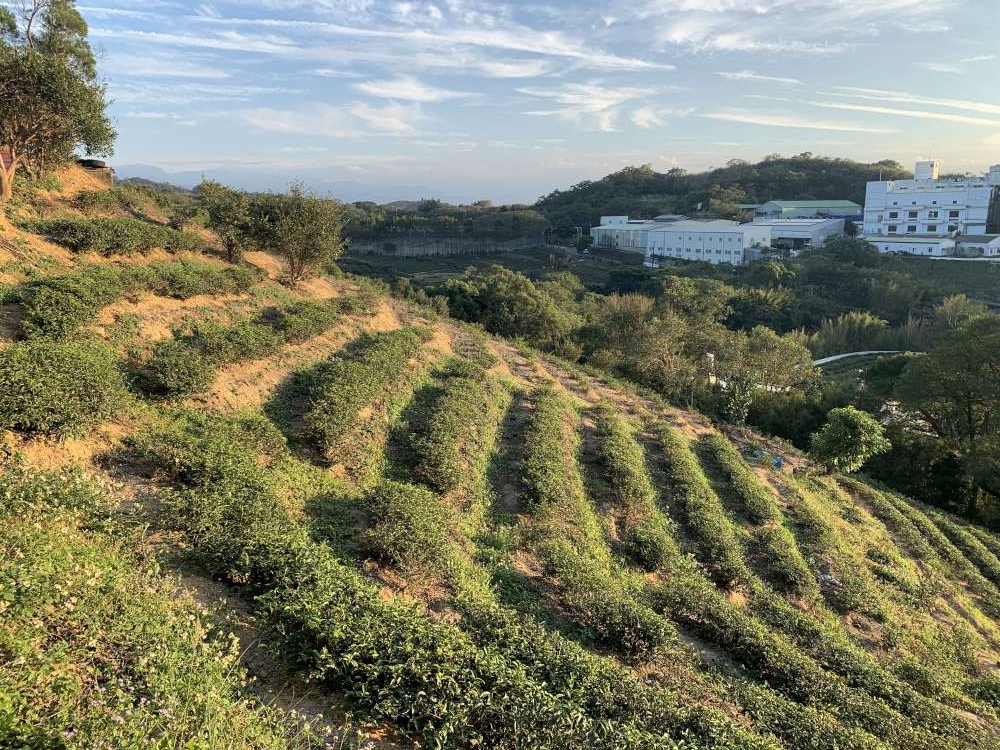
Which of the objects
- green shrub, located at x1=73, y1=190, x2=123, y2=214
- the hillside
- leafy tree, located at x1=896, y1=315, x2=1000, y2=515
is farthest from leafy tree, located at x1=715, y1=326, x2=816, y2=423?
green shrub, located at x1=73, y1=190, x2=123, y2=214

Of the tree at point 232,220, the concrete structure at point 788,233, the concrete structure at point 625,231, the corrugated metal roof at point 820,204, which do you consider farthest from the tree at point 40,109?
the corrugated metal roof at point 820,204

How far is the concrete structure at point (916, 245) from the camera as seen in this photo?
65875 millimetres

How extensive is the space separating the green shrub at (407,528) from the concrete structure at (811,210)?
103 meters

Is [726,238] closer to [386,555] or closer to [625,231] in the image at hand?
[625,231]

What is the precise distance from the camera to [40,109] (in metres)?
13.5

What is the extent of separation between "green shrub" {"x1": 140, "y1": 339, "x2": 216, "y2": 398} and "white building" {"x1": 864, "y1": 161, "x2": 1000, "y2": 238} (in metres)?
91.1

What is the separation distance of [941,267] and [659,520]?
69.2m

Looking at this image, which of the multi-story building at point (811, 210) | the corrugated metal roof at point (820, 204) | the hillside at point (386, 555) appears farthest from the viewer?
the corrugated metal roof at point (820, 204)

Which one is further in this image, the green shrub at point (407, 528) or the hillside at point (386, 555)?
the green shrub at point (407, 528)

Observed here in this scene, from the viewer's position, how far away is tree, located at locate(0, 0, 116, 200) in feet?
42.8

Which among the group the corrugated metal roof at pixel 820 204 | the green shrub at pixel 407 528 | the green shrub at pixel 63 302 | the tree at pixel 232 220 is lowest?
the green shrub at pixel 407 528

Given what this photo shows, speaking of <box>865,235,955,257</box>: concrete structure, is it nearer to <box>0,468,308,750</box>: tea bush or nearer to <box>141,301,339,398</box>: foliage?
<box>141,301,339,398</box>: foliage

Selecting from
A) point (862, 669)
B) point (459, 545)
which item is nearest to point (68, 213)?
point (459, 545)

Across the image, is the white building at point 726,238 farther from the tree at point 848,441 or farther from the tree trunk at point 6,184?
the tree trunk at point 6,184
